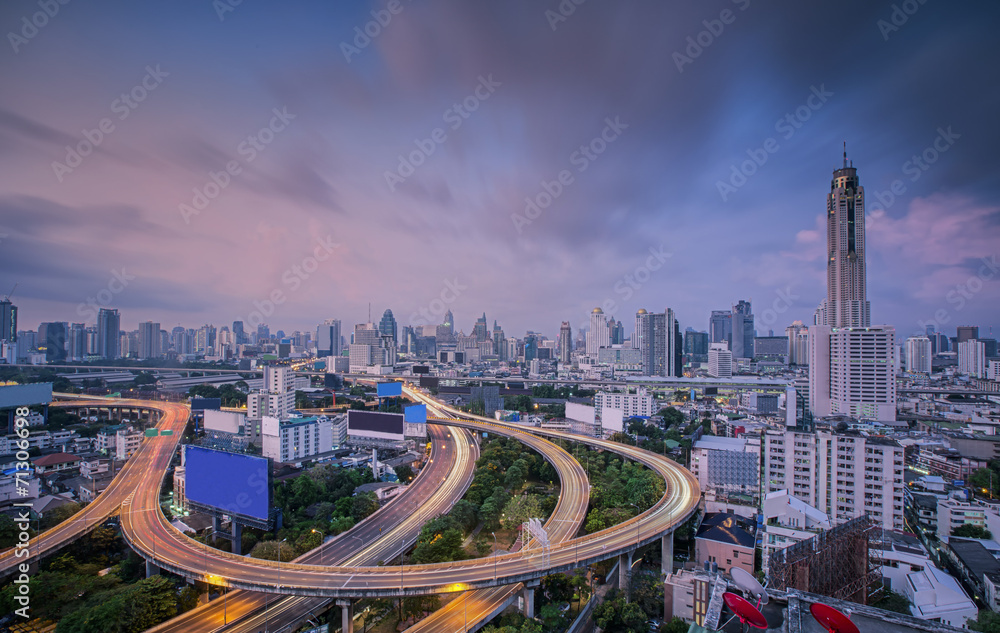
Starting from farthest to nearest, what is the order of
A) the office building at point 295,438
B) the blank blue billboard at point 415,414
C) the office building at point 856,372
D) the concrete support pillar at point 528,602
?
the office building at point 856,372 → the blank blue billboard at point 415,414 → the office building at point 295,438 → the concrete support pillar at point 528,602

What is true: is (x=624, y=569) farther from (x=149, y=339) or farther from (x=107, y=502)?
(x=149, y=339)

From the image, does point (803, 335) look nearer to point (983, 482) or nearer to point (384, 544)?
point (983, 482)

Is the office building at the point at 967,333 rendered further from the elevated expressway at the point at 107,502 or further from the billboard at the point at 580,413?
the elevated expressway at the point at 107,502

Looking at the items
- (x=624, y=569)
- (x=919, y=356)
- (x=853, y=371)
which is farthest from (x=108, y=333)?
(x=919, y=356)

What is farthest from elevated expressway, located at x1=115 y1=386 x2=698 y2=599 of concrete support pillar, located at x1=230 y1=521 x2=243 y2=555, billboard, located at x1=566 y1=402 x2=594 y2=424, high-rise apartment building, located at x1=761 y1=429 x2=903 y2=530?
billboard, located at x1=566 y1=402 x2=594 y2=424

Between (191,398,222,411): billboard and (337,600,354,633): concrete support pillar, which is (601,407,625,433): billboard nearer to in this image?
(337,600,354,633): concrete support pillar

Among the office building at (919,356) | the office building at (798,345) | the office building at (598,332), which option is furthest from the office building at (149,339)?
the office building at (919,356)
